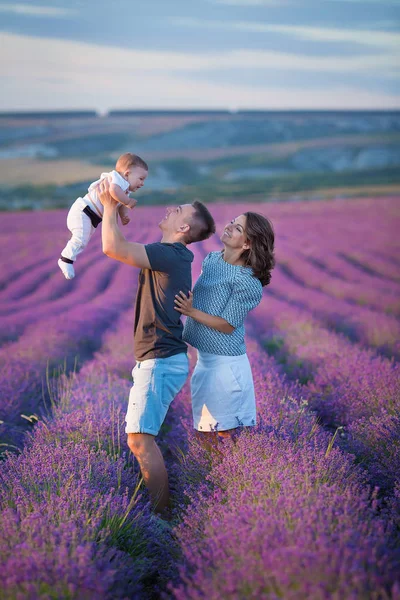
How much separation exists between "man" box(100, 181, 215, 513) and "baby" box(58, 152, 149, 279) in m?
0.09

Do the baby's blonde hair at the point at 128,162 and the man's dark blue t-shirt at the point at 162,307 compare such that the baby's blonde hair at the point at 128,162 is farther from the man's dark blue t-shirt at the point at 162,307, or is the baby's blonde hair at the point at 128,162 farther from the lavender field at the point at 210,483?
the lavender field at the point at 210,483

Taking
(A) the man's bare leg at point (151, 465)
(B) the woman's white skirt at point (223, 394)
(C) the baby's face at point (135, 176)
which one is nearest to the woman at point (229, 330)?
(B) the woman's white skirt at point (223, 394)

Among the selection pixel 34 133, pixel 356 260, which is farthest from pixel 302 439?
pixel 34 133

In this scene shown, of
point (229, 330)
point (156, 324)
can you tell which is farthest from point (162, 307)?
point (229, 330)

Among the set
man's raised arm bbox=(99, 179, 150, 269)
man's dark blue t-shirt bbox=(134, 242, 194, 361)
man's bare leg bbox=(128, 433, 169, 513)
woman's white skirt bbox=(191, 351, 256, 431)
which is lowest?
man's bare leg bbox=(128, 433, 169, 513)

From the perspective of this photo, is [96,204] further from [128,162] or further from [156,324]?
[156,324]

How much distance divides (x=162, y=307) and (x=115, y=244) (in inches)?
15.4

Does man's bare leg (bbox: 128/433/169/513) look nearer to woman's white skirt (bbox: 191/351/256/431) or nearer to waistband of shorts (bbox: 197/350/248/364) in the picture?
woman's white skirt (bbox: 191/351/256/431)

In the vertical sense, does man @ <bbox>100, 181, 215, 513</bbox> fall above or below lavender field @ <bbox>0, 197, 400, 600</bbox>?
above

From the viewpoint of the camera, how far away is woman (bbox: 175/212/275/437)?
9.76 feet

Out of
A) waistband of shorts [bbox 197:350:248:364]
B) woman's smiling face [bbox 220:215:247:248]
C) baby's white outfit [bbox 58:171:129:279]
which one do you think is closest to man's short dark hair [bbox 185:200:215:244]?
woman's smiling face [bbox 220:215:247:248]

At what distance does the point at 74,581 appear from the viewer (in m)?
1.82

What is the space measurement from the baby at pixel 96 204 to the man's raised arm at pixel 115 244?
2.4 inches

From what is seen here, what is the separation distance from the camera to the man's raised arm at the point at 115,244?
8.77ft
